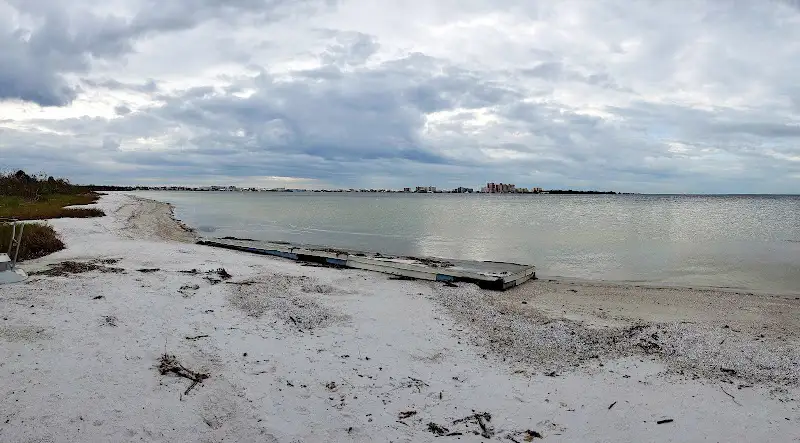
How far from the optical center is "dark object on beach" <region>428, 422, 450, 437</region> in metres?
5.54

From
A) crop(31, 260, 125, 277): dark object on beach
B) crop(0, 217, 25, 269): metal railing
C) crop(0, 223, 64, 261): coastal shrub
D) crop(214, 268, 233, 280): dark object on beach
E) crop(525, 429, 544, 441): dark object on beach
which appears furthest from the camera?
crop(0, 223, 64, 261): coastal shrub

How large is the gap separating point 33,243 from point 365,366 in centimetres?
1231

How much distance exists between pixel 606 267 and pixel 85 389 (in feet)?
66.1

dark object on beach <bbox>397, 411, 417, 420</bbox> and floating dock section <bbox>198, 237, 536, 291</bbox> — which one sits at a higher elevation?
floating dock section <bbox>198, 237, 536, 291</bbox>

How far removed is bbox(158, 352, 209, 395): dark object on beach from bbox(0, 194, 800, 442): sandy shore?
0.09 meters

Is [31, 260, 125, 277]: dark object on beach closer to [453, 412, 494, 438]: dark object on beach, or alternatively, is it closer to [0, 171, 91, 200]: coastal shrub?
[453, 412, 494, 438]: dark object on beach

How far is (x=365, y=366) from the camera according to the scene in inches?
→ 285

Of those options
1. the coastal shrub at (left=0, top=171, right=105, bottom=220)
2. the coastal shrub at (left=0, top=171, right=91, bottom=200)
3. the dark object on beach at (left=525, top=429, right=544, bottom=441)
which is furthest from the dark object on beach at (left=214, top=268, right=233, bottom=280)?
the coastal shrub at (left=0, top=171, right=91, bottom=200)

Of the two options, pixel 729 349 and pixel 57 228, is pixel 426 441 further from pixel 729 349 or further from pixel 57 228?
pixel 57 228

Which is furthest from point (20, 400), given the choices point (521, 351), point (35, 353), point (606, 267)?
point (606, 267)

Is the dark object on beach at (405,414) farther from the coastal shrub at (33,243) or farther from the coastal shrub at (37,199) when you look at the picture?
the coastal shrub at (37,199)

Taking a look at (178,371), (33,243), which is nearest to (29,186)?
(33,243)

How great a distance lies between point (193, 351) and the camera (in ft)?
24.0

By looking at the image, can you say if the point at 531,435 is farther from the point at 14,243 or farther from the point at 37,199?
the point at 37,199
